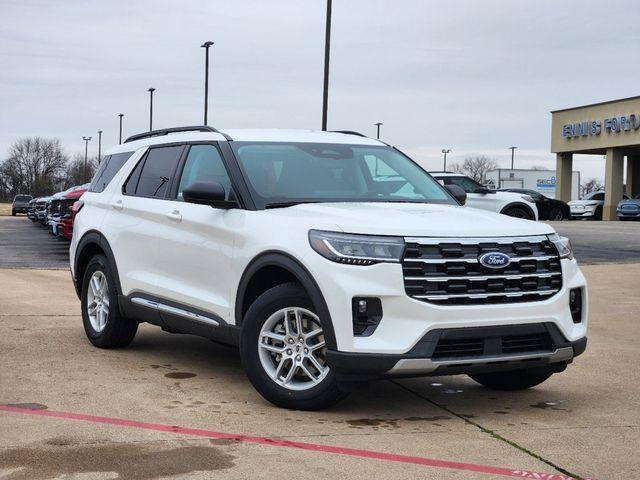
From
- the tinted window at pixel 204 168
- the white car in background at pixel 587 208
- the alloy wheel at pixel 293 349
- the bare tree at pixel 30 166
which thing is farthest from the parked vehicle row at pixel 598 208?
the bare tree at pixel 30 166

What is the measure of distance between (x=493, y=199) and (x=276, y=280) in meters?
19.5

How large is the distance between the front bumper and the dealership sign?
45.4 metres

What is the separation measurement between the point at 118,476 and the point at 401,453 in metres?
1.46

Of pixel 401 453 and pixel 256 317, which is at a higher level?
pixel 256 317

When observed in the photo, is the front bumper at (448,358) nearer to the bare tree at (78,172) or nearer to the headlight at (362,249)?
the headlight at (362,249)

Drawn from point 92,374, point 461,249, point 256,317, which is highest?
point 461,249

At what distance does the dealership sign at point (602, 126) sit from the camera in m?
49.1

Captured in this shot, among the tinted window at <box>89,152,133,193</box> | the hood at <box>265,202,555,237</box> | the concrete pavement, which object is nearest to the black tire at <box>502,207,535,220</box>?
the concrete pavement

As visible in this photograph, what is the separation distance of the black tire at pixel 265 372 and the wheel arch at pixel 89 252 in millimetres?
2251

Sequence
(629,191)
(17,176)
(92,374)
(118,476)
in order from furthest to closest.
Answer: (17,176) → (629,191) → (92,374) → (118,476)

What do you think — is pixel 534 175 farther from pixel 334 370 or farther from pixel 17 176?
pixel 17 176

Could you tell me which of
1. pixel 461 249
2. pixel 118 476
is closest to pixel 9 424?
pixel 118 476

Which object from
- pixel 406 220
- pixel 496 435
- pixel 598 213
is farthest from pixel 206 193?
pixel 598 213

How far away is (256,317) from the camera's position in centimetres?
621
